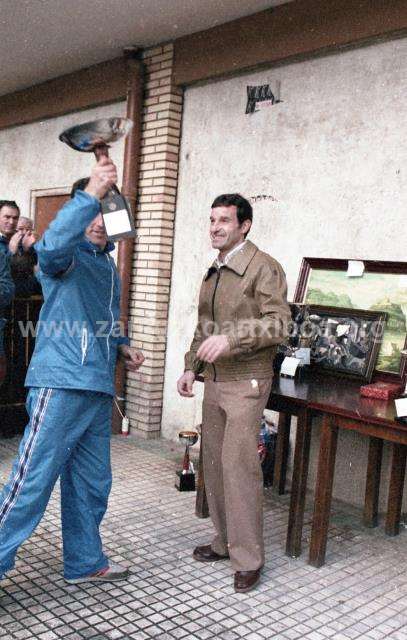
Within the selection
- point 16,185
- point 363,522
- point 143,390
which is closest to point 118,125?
point 363,522

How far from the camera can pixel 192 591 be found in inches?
137

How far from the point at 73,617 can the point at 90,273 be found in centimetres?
166

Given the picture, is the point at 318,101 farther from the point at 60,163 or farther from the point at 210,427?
the point at 60,163

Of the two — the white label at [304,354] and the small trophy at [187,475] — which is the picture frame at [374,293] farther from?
the small trophy at [187,475]

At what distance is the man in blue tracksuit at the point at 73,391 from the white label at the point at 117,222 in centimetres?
10

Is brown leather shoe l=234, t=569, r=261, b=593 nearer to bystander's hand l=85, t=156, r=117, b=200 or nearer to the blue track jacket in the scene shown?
the blue track jacket

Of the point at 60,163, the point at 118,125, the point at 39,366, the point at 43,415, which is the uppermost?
the point at 60,163

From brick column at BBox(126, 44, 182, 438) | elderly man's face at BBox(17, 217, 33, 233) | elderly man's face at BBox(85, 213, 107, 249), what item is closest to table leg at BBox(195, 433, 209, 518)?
elderly man's face at BBox(85, 213, 107, 249)

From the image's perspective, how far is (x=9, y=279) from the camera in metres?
5.11

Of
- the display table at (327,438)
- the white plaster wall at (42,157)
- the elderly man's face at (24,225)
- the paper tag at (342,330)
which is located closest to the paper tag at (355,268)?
the paper tag at (342,330)

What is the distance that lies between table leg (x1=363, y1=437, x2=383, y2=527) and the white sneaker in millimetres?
1855

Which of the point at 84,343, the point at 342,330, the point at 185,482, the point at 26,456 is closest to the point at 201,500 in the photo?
the point at 185,482

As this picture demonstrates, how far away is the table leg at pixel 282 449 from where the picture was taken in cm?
514

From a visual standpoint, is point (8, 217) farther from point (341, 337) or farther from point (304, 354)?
point (341, 337)
